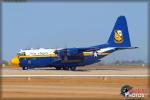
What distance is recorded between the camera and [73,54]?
6262 centimetres

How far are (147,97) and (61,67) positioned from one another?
39445mm

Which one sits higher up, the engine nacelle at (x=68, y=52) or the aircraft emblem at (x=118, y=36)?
the aircraft emblem at (x=118, y=36)

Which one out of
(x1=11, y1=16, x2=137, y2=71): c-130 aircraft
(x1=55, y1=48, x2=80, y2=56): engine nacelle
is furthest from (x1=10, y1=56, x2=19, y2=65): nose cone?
(x1=55, y1=48, x2=80, y2=56): engine nacelle

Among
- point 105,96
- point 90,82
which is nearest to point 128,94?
point 105,96

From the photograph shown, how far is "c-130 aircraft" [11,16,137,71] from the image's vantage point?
60.4m

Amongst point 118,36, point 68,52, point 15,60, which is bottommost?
point 15,60

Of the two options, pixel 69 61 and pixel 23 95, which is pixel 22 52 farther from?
pixel 23 95

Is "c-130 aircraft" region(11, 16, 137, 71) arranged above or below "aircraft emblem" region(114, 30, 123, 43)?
below

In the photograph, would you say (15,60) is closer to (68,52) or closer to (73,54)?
(68,52)

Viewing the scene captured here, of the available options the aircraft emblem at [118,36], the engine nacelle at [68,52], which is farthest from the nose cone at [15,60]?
the aircraft emblem at [118,36]

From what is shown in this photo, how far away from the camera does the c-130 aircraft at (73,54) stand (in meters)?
60.4

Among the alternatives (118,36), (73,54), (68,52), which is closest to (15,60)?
(68,52)

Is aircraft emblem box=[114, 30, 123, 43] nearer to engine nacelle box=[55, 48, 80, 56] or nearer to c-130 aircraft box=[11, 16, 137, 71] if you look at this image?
c-130 aircraft box=[11, 16, 137, 71]

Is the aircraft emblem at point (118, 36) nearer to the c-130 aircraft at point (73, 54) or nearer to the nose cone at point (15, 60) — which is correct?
the c-130 aircraft at point (73, 54)
